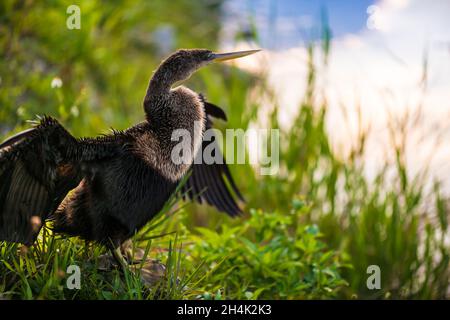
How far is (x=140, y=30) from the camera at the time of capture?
10344 millimetres

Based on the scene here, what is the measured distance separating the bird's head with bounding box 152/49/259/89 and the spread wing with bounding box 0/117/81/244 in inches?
21.4

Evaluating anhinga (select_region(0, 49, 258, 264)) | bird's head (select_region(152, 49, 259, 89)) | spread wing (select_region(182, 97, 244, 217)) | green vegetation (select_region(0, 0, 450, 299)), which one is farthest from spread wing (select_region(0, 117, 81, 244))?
spread wing (select_region(182, 97, 244, 217))

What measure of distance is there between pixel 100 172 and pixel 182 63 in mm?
658

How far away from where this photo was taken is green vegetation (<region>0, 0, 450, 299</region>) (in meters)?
3.00

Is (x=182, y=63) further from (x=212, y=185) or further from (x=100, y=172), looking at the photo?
(x=212, y=185)

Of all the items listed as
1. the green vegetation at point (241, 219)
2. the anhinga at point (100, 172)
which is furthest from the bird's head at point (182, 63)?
the green vegetation at point (241, 219)

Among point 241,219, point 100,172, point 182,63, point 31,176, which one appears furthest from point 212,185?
point 241,219

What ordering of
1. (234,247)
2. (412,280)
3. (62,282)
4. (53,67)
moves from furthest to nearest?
(53,67) → (412,280) → (234,247) → (62,282)

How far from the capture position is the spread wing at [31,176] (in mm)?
2619

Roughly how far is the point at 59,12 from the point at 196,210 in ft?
10.3

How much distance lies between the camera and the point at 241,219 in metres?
5.16

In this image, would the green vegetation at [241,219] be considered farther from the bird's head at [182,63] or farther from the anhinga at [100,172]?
the bird's head at [182,63]
